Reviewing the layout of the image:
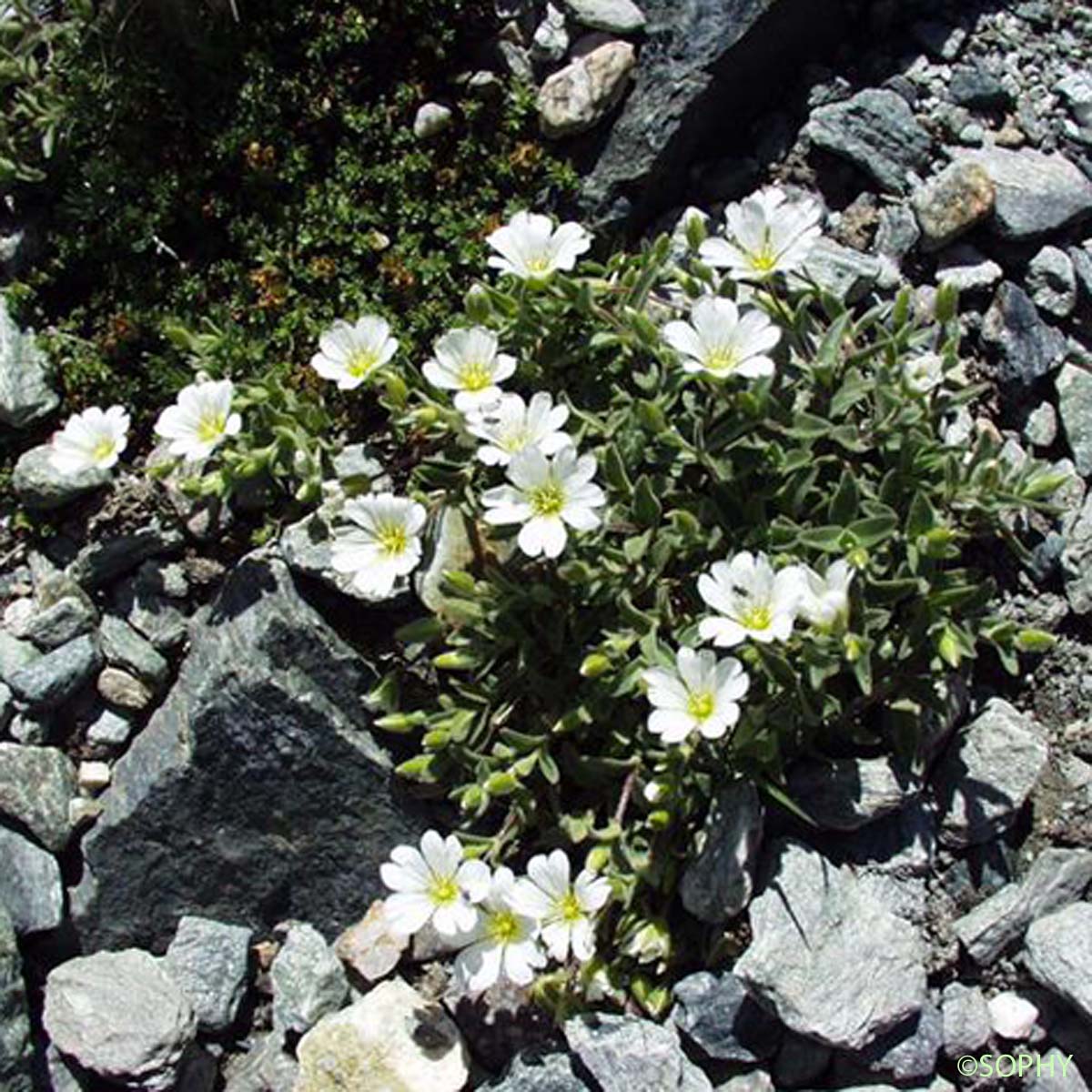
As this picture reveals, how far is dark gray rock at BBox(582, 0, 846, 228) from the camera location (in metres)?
5.59

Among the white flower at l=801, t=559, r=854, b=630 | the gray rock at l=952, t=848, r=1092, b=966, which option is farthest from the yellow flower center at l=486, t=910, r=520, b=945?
the gray rock at l=952, t=848, r=1092, b=966

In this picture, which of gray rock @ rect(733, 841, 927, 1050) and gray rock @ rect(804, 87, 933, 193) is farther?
gray rock @ rect(804, 87, 933, 193)

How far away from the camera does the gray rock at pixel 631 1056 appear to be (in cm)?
454

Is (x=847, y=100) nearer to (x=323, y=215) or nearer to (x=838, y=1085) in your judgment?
(x=323, y=215)

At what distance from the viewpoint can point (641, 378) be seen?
4.99m

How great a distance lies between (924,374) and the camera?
4.84 m

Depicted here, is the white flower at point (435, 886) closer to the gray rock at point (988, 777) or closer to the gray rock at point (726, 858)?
the gray rock at point (726, 858)

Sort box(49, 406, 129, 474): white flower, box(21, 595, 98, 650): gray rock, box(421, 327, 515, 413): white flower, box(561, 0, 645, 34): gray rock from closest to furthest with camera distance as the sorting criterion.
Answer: box(421, 327, 515, 413): white flower → box(49, 406, 129, 474): white flower → box(21, 595, 98, 650): gray rock → box(561, 0, 645, 34): gray rock

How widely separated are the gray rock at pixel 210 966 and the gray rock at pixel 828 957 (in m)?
1.58

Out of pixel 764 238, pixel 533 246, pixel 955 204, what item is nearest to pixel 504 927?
pixel 533 246

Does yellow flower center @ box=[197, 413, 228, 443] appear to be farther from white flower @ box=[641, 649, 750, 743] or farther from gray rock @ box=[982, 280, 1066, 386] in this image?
gray rock @ box=[982, 280, 1066, 386]

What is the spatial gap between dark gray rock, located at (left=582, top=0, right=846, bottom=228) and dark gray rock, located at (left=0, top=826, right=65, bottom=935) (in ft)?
9.21

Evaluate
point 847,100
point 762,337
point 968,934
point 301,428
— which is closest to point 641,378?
point 762,337

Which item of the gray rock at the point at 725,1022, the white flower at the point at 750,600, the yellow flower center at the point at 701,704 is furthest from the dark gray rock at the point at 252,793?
the white flower at the point at 750,600
